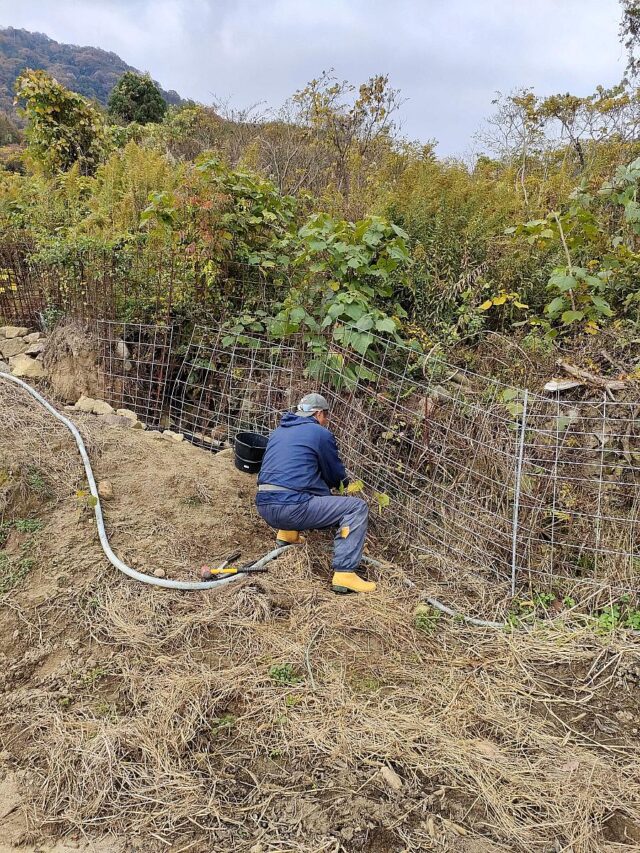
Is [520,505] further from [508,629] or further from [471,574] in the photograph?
[508,629]

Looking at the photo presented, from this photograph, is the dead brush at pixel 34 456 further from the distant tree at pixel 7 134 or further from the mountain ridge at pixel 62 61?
the mountain ridge at pixel 62 61

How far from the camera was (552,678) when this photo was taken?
2.72 m

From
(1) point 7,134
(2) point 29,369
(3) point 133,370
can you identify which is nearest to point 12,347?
(2) point 29,369

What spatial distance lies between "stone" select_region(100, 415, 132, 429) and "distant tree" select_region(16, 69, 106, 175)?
5676mm

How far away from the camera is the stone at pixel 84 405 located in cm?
527

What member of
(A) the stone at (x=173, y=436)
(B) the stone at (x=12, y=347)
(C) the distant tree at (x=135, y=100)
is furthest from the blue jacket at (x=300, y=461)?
(C) the distant tree at (x=135, y=100)

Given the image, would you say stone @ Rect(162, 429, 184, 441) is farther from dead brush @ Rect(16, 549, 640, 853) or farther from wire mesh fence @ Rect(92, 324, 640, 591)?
dead brush @ Rect(16, 549, 640, 853)

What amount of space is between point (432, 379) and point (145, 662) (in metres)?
2.79

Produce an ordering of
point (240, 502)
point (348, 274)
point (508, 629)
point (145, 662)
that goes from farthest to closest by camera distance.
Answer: point (348, 274), point (240, 502), point (508, 629), point (145, 662)

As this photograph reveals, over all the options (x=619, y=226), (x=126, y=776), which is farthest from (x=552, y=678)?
(x=619, y=226)

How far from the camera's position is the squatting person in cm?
334

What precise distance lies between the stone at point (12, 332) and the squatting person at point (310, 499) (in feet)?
14.7

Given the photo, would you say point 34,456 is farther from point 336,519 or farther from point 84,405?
point 336,519

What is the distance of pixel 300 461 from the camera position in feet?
11.4
